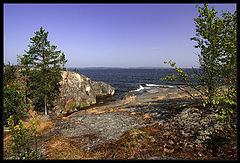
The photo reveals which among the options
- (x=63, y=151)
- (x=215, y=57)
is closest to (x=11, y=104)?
(x=63, y=151)

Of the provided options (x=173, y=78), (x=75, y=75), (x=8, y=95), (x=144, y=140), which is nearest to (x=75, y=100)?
(x=75, y=75)

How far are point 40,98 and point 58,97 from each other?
3954mm

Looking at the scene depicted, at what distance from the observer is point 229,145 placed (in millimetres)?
6258

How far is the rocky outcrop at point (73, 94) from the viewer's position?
82.0 ft

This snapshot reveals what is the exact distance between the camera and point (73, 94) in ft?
89.6

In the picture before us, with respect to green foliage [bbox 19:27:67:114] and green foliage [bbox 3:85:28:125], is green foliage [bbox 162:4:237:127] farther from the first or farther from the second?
green foliage [bbox 19:27:67:114]

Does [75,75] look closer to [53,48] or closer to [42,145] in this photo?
[53,48]

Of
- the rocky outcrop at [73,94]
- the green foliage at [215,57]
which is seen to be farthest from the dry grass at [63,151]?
the rocky outcrop at [73,94]

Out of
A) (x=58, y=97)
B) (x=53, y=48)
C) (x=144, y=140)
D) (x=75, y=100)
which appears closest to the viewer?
(x=144, y=140)

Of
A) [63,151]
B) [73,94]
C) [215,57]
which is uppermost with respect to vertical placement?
[215,57]

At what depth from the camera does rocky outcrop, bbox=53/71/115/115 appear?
82.0 feet

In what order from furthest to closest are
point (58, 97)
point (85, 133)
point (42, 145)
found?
1. point (58, 97)
2. point (85, 133)
3. point (42, 145)

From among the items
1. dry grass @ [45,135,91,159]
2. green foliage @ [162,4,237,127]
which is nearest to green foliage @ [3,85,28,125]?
dry grass @ [45,135,91,159]

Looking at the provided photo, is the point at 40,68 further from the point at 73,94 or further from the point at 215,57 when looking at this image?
the point at 215,57
